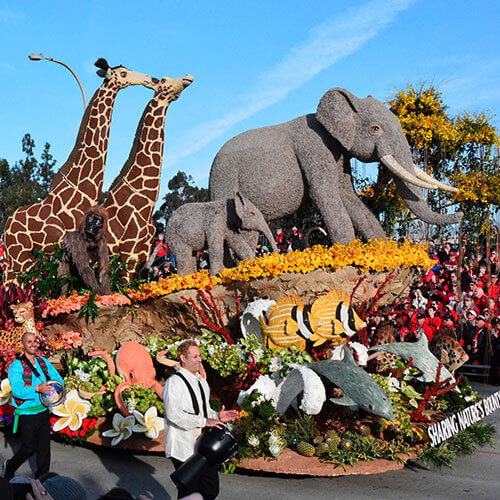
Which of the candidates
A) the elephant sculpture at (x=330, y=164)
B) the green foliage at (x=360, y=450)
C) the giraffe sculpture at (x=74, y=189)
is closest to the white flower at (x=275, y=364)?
the green foliage at (x=360, y=450)

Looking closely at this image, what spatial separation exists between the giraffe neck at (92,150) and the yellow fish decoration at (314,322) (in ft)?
17.9

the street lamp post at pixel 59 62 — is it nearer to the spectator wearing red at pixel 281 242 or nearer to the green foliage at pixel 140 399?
the spectator wearing red at pixel 281 242

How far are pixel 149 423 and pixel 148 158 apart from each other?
5.58m

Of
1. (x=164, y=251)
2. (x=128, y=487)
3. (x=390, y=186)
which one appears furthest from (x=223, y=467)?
(x=390, y=186)

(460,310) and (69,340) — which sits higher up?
(69,340)

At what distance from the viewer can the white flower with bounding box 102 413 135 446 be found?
607cm

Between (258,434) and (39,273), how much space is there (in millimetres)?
5475

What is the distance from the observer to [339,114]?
8.05 m

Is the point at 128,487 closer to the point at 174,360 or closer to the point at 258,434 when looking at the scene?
the point at 258,434

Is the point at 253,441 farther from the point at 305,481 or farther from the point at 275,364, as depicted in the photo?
the point at 275,364

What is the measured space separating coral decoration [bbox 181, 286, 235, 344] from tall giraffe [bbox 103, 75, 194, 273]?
2.90 metres

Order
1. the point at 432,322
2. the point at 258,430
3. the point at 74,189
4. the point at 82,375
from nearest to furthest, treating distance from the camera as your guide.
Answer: the point at 258,430, the point at 82,375, the point at 432,322, the point at 74,189

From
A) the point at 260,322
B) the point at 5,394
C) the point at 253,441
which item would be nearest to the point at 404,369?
the point at 260,322

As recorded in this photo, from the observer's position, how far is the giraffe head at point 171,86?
1019 centimetres
